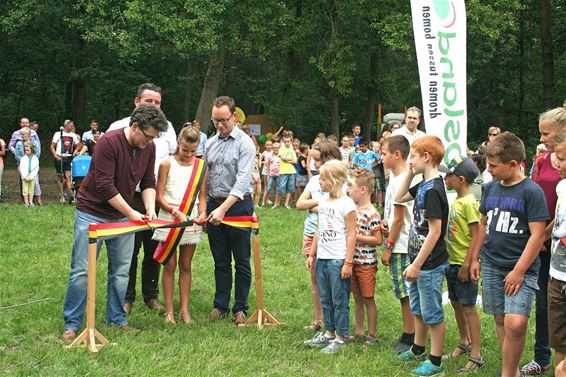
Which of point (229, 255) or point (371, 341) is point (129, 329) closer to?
point (229, 255)

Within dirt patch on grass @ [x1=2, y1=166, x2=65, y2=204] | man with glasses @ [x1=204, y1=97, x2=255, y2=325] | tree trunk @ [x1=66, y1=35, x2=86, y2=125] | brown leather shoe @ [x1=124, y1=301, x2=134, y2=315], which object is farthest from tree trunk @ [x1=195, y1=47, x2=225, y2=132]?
man with glasses @ [x1=204, y1=97, x2=255, y2=325]

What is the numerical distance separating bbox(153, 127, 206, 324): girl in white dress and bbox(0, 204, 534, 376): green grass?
29 cm

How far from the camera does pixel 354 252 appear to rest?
6359mm

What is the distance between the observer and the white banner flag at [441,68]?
7.28 m

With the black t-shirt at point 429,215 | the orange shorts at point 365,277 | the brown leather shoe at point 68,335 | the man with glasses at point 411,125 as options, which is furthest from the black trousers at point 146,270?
the man with glasses at point 411,125

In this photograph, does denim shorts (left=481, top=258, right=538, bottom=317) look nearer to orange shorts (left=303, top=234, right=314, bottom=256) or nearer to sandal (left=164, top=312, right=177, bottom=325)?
orange shorts (left=303, top=234, right=314, bottom=256)

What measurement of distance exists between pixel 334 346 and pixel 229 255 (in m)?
1.65

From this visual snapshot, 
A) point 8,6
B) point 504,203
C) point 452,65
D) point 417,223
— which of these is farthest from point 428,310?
point 8,6

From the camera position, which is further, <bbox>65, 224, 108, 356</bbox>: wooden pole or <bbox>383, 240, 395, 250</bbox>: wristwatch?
<bbox>383, 240, 395, 250</bbox>: wristwatch

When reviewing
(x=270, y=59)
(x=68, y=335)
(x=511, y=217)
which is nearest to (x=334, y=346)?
(x=511, y=217)

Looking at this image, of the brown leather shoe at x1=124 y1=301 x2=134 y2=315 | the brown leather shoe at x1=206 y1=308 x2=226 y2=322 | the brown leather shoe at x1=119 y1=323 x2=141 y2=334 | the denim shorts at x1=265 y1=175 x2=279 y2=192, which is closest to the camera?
the brown leather shoe at x1=119 y1=323 x2=141 y2=334

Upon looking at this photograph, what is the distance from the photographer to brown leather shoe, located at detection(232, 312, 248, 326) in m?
7.16

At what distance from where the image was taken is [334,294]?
6297 millimetres

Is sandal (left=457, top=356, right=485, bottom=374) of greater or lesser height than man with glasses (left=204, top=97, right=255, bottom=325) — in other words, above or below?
below
